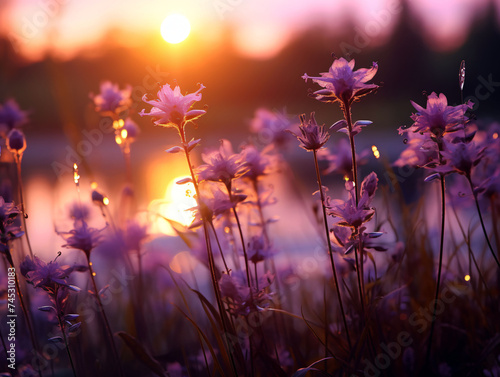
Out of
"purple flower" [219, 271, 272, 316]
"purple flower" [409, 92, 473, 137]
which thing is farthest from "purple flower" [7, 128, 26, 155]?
"purple flower" [409, 92, 473, 137]

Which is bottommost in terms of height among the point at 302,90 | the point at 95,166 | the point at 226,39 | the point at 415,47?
the point at 95,166

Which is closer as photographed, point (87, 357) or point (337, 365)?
point (337, 365)

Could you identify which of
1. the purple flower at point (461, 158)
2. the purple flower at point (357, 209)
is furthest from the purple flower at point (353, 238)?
the purple flower at point (461, 158)

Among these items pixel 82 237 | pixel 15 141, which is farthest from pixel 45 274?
pixel 15 141

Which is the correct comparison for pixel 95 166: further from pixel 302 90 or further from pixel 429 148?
pixel 429 148

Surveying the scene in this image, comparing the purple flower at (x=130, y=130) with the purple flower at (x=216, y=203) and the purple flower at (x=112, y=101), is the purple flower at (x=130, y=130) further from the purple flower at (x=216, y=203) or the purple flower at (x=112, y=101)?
the purple flower at (x=216, y=203)

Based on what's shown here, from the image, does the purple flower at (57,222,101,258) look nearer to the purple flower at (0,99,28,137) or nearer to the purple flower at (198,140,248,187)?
the purple flower at (198,140,248,187)

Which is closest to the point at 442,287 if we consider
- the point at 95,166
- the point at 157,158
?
the point at 95,166

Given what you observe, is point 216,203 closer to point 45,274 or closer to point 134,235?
point 45,274
